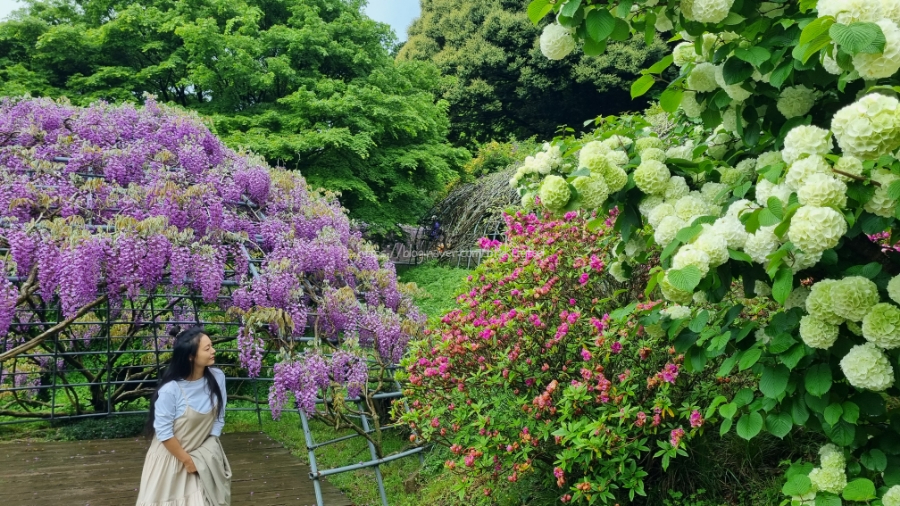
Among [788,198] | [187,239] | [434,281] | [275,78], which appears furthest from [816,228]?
[275,78]

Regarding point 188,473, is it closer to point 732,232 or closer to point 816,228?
point 732,232

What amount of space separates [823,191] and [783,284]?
0.75 ft

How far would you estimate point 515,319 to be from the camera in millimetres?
3373

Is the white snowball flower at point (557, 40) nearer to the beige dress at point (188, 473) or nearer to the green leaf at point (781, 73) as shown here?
the green leaf at point (781, 73)

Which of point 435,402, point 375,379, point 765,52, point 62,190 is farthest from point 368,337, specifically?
point 765,52

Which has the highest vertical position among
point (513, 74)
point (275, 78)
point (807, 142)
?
point (513, 74)

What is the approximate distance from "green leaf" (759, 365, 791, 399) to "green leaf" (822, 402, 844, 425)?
A: 0.11 m

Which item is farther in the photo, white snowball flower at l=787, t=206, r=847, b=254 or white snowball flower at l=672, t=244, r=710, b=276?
white snowball flower at l=672, t=244, r=710, b=276

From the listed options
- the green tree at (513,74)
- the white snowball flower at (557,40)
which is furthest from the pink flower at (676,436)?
the green tree at (513,74)

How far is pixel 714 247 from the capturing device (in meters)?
1.48

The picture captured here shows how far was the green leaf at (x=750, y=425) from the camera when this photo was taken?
1804 millimetres

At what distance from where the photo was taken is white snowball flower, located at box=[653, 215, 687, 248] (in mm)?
1709

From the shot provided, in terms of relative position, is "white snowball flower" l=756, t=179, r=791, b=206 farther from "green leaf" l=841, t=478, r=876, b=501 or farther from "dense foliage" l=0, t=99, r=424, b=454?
"dense foliage" l=0, t=99, r=424, b=454

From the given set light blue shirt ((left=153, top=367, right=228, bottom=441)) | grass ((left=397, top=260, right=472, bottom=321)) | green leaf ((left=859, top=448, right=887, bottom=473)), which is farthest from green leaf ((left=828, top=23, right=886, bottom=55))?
grass ((left=397, top=260, right=472, bottom=321))
